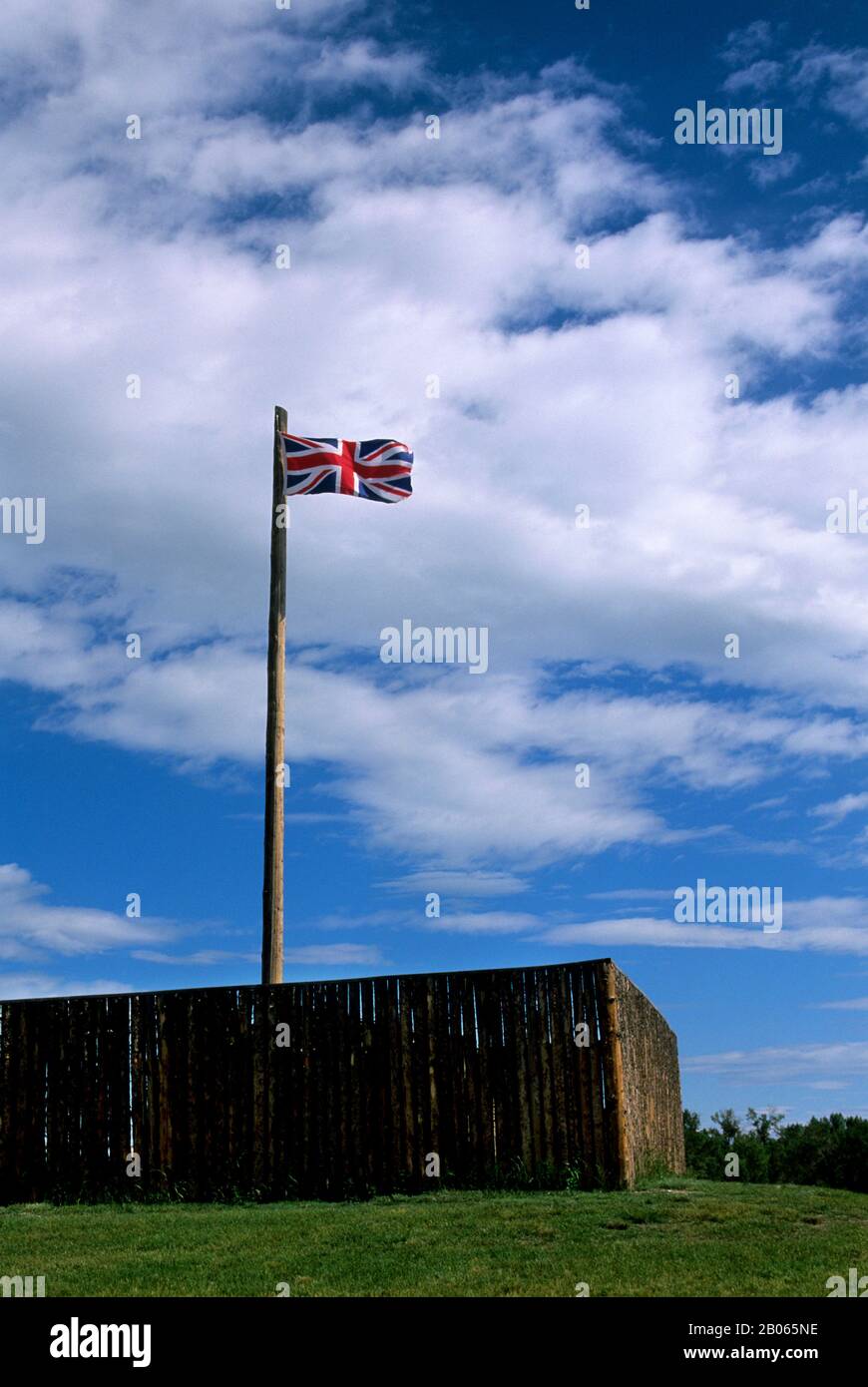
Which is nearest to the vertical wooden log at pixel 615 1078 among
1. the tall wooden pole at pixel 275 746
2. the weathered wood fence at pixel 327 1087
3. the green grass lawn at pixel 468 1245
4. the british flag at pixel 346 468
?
the weathered wood fence at pixel 327 1087

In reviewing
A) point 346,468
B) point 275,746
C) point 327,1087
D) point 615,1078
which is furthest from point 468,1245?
point 346,468

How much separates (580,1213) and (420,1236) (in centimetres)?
159

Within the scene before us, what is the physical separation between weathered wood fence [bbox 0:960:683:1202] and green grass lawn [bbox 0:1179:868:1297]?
81 cm

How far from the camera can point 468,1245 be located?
34.3ft

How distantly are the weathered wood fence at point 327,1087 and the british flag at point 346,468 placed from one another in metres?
6.40

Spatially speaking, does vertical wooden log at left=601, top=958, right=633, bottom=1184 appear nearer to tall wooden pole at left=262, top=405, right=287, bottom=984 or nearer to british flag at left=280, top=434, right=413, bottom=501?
tall wooden pole at left=262, top=405, right=287, bottom=984

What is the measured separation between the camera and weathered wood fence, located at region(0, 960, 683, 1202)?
46.4 ft

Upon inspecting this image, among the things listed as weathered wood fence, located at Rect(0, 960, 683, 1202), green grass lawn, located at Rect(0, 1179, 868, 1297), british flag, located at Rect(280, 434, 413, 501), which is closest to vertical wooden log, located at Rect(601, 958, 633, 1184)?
weathered wood fence, located at Rect(0, 960, 683, 1202)

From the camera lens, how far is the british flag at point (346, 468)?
1747 centimetres

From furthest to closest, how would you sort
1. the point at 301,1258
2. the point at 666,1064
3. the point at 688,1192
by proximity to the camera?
the point at 666,1064
the point at 688,1192
the point at 301,1258

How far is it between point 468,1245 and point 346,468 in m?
10.3
